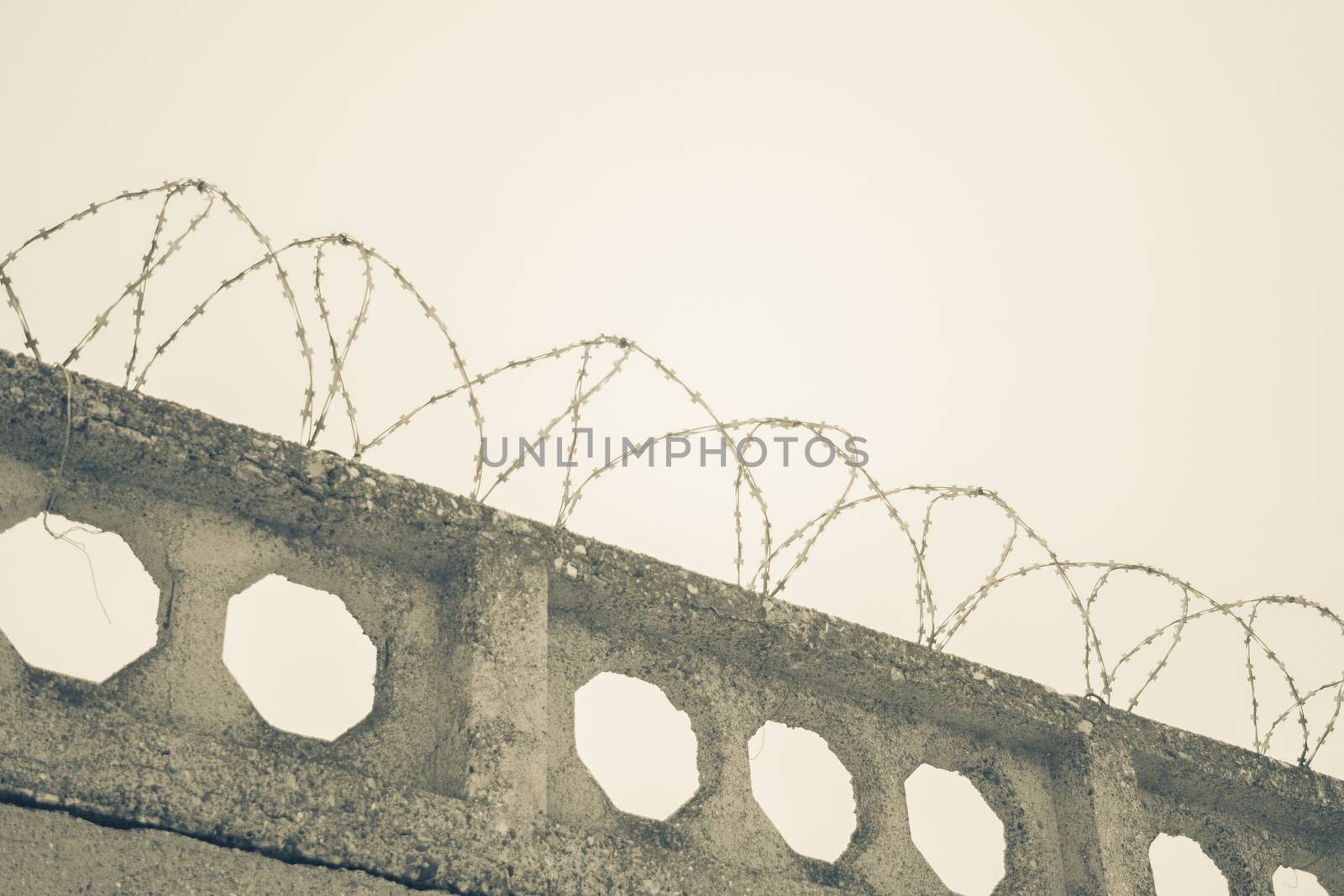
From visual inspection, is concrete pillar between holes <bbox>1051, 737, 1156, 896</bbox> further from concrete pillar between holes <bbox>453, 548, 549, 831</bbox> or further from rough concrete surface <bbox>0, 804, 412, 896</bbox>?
rough concrete surface <bbox>0, 804, 412, 896</bbox>

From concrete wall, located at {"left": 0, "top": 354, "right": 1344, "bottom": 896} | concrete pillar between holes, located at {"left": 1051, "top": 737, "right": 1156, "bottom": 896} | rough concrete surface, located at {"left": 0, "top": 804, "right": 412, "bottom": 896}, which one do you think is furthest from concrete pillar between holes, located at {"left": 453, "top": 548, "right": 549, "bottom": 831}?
concrete pillar between holes, located at {"left": 1051, "top": 737, "right": 1156, "bottom": 896}

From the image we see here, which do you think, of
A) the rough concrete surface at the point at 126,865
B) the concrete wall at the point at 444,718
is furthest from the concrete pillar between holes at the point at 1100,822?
the rough concrete surface at the point at 126,865

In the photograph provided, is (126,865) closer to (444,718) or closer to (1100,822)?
(444,718)

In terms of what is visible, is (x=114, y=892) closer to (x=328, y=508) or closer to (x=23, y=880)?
(x=23, y=880)

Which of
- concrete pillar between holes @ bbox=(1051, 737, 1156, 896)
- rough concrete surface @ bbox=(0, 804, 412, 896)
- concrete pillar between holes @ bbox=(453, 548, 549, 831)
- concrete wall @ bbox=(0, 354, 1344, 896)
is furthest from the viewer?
concrete pillar between holes @ bbox=(1051, 737, 1156, 896)

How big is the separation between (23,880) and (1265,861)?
4.31 metres

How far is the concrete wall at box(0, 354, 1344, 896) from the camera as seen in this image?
3191mm

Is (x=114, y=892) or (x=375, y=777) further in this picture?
(x=375, y=777)

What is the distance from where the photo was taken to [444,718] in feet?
12.6

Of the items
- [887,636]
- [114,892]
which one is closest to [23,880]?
[114,892]

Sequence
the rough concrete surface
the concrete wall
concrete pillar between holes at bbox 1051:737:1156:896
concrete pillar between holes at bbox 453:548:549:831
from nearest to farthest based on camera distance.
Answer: the rough concrete surface, the concrete wall, concrete pillar between holes at bbox 453:548:549:831, concrete pillar between holes at bbox 1051:737:1156:896

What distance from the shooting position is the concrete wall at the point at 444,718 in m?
3.19

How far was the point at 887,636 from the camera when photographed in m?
4.71

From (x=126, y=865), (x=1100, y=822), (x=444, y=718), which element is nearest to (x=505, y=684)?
(x=444, y=718)
